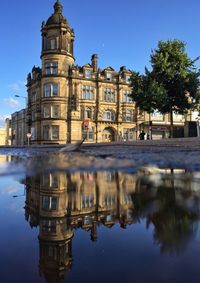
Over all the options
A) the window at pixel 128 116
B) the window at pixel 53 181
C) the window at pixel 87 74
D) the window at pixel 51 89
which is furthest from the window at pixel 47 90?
the window at pixel 53 181

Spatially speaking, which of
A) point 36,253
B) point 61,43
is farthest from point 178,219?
point 61,43

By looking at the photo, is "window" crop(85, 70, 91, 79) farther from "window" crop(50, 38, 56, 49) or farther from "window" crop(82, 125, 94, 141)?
"window" crop(82, 125, 94, 141)

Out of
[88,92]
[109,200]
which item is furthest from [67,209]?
[88,92]

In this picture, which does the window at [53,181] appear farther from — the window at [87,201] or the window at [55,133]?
the window at [55,133]

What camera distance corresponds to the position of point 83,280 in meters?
0.76

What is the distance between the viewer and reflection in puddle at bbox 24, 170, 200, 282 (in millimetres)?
947

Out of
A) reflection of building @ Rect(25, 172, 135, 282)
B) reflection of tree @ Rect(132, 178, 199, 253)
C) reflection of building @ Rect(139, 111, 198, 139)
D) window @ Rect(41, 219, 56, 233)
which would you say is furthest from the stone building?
window @ Rect(41, 219, 56, 233)

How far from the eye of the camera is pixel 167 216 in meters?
1.19

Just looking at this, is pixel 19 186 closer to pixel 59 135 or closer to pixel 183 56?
pixel 183 56

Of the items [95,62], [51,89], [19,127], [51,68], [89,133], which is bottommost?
[89,133]

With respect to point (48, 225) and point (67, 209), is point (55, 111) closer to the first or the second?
point (67, 209)

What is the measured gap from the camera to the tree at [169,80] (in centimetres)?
2275

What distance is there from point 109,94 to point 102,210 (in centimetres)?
4136

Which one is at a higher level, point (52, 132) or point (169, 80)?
point (169, 80)
